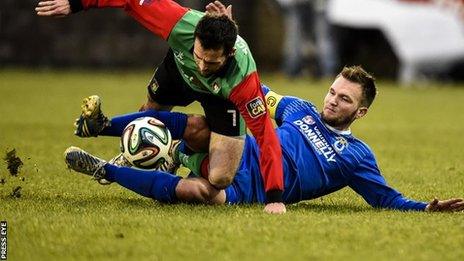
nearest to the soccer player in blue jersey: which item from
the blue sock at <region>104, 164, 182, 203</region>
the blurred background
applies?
the blue sock at <region>104, 164, 182, 203</region>

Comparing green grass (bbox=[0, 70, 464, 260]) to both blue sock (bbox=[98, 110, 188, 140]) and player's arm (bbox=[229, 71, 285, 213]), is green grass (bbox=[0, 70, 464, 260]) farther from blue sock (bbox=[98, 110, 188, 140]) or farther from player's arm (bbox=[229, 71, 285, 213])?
blue sock (bbox=[98, 110, 188, 140])

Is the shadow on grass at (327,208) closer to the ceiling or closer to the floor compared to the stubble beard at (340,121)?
closer to the floor

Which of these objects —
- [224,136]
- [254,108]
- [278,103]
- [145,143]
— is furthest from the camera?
[278,103]

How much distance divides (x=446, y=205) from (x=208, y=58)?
1643 mm

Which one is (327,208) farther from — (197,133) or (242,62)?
(242,62)

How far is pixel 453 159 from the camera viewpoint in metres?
10.2

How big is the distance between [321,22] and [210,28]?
49.4ft

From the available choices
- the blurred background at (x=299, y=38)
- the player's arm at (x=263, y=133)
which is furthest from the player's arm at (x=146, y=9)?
the blurred background at (x=299, y=38)

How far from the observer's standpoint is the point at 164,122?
7133mm

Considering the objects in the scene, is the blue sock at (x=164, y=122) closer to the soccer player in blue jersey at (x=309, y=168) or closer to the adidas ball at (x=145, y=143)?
the soccer player in blue jersey at (x=309, y=168)

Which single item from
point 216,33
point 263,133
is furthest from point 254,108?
point 216,33

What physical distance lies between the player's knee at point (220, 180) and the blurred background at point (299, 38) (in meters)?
14.5

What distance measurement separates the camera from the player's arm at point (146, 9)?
691 centimetres

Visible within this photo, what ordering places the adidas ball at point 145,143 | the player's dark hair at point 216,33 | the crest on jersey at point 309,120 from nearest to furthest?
1. the player's dark hair at point 216,33
2. the adidas ball at point 145,143
3. the crest on jersey at point 309,120
